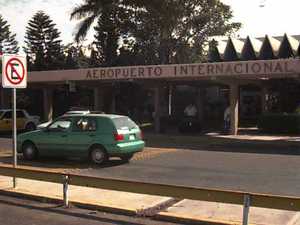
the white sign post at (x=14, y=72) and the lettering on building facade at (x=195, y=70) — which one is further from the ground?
the lettering on building facade at (x=195, y=70)

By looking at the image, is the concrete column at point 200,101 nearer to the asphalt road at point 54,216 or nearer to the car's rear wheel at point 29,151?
the car's rear wheel at point 29,151

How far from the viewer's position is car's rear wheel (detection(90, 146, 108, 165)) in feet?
52.4

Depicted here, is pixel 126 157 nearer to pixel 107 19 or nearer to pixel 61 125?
pixel 61 125

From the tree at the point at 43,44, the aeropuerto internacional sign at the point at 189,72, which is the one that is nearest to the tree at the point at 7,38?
the tree at the point at 43,44

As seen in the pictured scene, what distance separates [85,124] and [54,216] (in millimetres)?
7256

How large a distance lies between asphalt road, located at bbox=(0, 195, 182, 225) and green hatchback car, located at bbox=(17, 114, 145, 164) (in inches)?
223

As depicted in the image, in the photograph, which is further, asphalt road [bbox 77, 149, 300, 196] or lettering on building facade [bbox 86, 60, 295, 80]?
lettering on building facade [bbox 86, 60, 295, 80]

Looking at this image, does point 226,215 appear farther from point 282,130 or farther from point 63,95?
point 63,95

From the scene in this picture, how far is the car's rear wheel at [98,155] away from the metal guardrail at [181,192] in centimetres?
492

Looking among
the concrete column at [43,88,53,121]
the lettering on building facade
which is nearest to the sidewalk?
the lettering on building facade

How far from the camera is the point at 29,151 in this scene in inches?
687

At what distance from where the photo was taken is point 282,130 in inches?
1082

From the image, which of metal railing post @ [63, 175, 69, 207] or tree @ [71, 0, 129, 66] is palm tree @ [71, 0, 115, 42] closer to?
tree @ [71, 0, 129, 66]

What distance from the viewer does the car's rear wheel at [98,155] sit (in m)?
16.0
